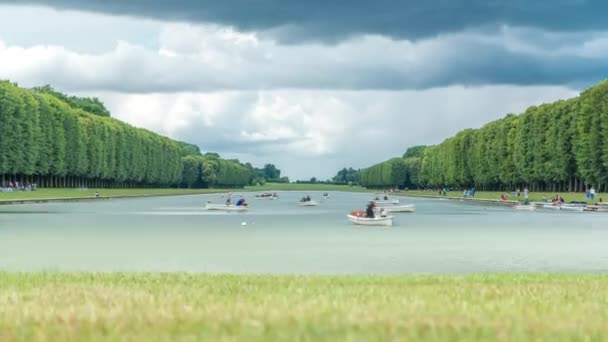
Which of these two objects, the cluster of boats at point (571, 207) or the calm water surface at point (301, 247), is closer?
the calm water surface at point (301, 247)

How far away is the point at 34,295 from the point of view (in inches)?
569

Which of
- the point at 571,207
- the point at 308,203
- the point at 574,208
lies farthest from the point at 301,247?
the point at 308,203

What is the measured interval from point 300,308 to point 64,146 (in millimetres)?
114062

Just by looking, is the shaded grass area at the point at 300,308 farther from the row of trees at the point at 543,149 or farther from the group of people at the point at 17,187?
the group of people at the point at 17,187

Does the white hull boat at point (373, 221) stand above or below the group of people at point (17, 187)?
below

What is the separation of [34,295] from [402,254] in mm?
18952

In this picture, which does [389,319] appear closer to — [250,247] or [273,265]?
[273,265]

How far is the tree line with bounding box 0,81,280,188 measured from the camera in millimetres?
105438

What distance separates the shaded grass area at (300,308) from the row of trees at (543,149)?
275 ft

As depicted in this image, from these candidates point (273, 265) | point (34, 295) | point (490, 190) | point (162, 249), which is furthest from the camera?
point (490, 190)

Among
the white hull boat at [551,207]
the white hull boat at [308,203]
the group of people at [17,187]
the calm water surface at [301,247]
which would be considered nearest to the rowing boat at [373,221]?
the calm water surface at [301,247]

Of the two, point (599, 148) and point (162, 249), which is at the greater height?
point (599, 148)

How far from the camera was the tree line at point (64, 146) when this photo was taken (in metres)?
105

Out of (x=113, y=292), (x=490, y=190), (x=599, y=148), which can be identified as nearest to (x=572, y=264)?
(x=113, y=292)
